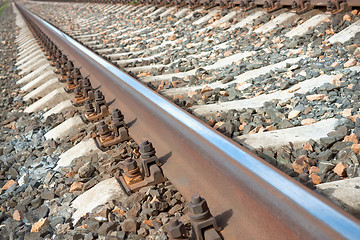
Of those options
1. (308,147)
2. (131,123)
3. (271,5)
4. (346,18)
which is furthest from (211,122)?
(271,5)

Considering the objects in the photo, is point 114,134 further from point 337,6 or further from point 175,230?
point 337,6

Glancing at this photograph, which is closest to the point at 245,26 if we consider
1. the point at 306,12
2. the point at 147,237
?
the point at 306,12

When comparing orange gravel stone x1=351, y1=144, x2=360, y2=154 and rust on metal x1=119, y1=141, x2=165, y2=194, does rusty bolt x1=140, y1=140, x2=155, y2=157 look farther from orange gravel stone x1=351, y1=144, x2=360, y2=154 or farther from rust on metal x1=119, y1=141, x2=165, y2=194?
orange gravel stone x1=351, y1=144, x2=360, y2=154

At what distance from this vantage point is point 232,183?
1.52m

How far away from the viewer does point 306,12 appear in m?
A: 4.64

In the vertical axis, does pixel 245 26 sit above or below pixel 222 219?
below

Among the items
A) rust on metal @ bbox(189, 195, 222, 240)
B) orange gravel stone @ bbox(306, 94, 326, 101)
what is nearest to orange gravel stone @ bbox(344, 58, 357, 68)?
orange gravel stone @ bbox(306, 94, 326, 101)

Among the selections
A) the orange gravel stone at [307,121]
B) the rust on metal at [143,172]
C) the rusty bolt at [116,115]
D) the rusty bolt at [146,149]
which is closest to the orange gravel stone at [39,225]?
the rust on metal at [143,172]

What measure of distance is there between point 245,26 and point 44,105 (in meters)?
2.69

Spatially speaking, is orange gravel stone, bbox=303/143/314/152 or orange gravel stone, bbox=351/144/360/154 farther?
orange gravel stone, bbox=303/143/314/152

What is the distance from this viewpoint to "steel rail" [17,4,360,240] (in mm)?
1178

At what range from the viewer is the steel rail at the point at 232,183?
1178mm

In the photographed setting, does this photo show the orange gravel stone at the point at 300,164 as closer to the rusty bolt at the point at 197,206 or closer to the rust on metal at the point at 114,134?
the rusty bolt at the point at 197,206

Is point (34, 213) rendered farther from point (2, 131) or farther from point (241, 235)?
point (2, 131)
